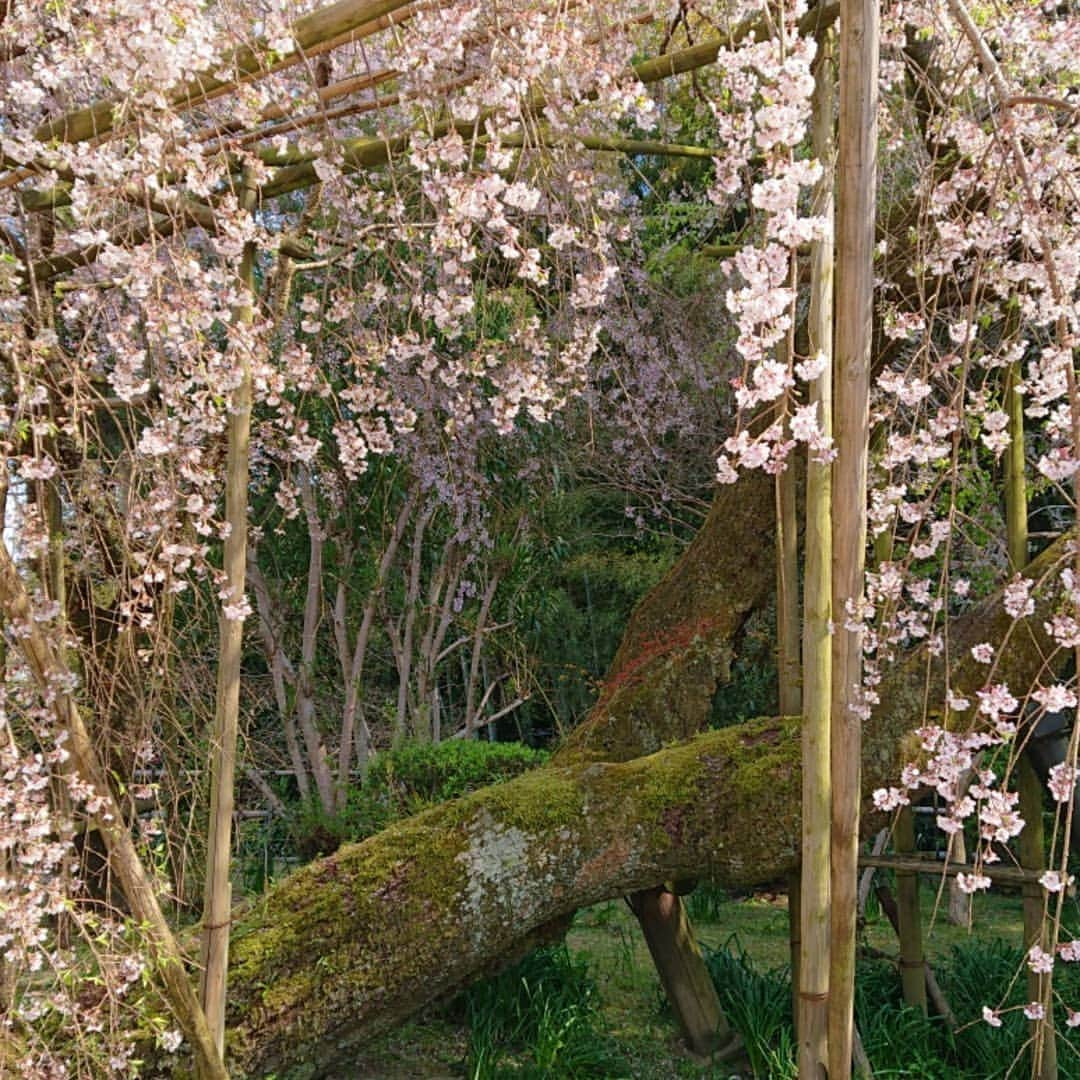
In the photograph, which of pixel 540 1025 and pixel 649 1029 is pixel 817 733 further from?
pixel 649 1029

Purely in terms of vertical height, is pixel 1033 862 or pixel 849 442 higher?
pixel 849 442

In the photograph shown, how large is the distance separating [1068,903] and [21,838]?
4036 millimetres

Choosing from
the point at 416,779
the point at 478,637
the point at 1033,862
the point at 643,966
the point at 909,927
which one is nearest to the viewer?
the point at 1033,862

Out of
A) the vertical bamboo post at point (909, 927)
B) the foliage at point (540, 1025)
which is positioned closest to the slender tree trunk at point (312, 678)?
the foliage at point (540, 1025)

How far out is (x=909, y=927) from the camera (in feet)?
10.4

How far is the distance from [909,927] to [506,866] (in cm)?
133

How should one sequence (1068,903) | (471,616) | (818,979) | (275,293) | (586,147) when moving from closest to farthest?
(818,979), (275,293), (586,147), (1068,903), (471,616)

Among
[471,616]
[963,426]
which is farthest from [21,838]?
[471,616]

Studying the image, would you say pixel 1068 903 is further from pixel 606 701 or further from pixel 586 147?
pixel 586 147

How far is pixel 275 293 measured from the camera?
2.35 meters

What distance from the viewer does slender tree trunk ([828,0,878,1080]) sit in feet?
5.37

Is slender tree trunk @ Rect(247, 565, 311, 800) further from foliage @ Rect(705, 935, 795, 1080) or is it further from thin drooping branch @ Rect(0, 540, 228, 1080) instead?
thin drooping branch @ Rect(0, 540, 228, 1080)

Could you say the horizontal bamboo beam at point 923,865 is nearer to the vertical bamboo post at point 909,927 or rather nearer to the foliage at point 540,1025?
the vertical bamboo post at point 909,927

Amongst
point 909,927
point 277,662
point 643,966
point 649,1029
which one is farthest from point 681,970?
point 277,662
